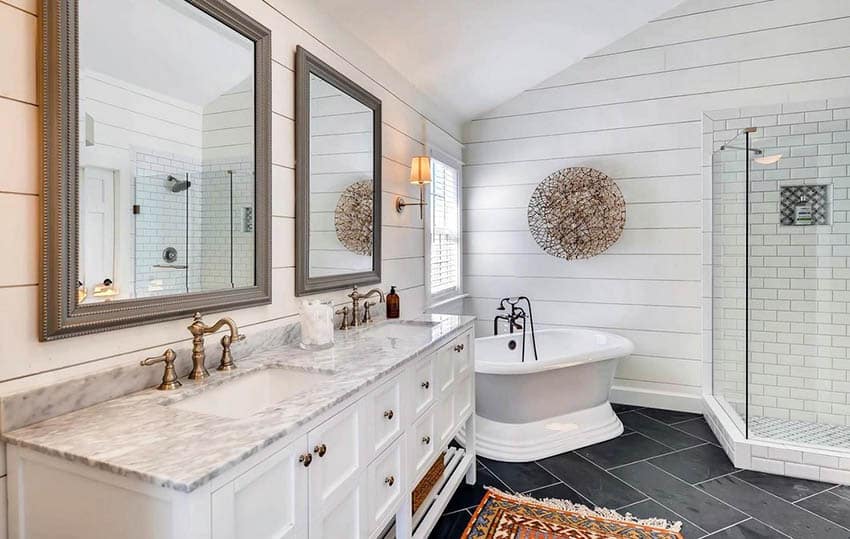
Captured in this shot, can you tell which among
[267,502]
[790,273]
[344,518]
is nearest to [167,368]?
[267,502]

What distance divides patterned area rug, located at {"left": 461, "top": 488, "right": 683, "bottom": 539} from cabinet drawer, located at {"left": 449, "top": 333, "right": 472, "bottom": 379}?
679mm

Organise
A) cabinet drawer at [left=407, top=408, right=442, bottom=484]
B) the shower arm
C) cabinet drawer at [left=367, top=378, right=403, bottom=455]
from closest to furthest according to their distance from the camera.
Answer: cabinet drawer at [left=367, top=378, right=403, bottom=455] → cabinet drawer at [left=407, top=408, right=442, bottom=484] → the shower arm

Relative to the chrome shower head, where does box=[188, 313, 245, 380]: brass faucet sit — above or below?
below

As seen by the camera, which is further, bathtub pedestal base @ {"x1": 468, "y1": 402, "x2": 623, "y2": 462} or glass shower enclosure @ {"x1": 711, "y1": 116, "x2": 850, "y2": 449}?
glass shower enclosure @ {"x1": 711, "y1": 116, "x2": 850, "y2": 449}

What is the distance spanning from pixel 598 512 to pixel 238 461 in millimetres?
2032

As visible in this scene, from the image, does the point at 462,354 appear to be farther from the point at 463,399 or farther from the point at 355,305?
the point at 355,305

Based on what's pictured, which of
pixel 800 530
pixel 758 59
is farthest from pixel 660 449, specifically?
pixel 758 59

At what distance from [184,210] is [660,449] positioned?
308 centimetres

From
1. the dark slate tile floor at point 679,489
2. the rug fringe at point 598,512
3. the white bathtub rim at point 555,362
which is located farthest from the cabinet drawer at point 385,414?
the white bathtub rim at point 555,362

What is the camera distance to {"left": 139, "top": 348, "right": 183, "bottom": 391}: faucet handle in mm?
1294

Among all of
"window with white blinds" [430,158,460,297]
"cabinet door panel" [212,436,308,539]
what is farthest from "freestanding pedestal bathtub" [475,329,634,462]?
"cabinet door panel" [212,436,308,539]

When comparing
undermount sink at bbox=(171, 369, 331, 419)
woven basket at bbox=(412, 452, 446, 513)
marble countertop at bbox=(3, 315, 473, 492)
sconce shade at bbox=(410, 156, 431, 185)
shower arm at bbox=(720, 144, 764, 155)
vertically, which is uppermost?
shower arm at bbox=(720, 144, 764, 155)

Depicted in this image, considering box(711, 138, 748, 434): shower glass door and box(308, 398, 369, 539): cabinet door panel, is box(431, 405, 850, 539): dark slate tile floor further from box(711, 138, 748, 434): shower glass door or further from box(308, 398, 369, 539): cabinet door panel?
box(308, 398, 369, 539): cabinet door panel

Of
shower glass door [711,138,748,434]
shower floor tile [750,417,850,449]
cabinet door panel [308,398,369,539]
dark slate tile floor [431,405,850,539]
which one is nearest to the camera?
cabinet door panel [308,398,369,539]
